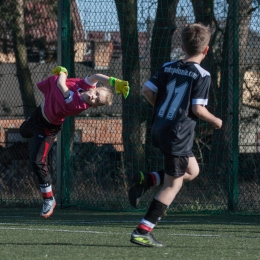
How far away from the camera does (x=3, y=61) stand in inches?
622

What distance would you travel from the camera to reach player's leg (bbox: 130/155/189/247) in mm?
5761

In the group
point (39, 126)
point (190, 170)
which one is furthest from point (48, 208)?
point (190, 170)

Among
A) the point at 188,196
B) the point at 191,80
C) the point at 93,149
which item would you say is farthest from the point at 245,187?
the point at 191,80

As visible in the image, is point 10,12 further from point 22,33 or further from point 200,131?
point 200,131

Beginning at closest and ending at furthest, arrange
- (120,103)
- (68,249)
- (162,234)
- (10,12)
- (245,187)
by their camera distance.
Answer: (68,249)
(162,234)
(245,187)
(120,103)
(10,12)

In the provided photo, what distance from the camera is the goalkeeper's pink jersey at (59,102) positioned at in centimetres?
781

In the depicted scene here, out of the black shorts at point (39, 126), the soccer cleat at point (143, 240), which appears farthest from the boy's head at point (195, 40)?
the black shorts at point (39, 126)

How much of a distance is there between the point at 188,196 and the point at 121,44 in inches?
89.6

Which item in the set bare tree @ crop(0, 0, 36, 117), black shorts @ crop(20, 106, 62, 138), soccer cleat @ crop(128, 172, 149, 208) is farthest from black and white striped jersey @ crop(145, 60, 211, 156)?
→ bare tree @ crop(0, 0, 36, 117)

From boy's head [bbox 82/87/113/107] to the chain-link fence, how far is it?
8.50ft

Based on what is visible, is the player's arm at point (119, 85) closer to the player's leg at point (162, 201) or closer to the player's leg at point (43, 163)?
the player's leg at point (43, 163)

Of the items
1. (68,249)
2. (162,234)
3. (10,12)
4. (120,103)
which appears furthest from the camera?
(10,12)

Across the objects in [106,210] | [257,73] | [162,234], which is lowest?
[106,210]

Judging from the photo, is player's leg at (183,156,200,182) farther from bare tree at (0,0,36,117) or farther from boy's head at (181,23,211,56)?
bare tree at (0,0,36,117)
